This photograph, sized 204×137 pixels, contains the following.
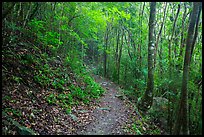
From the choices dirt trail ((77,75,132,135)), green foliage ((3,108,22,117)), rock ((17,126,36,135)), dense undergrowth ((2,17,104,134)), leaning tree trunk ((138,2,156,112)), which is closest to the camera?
rock ((17,126,36,135))

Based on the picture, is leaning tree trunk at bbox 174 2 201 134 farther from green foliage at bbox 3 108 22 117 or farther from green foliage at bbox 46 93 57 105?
green foliage at bbox 3 108 22 117

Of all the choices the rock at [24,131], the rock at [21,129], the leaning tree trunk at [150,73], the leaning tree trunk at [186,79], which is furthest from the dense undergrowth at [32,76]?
the leaning tree trunk at [186,79]

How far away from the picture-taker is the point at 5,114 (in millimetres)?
5777

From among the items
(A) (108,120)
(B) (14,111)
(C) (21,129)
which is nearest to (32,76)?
(B) (14,111)

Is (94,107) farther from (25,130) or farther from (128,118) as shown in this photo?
(25,130)

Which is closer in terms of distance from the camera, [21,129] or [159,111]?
[21,129]

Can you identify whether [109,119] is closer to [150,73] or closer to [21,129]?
[150,73]

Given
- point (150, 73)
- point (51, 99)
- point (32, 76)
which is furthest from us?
point (150, 73)

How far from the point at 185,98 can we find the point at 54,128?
473cm

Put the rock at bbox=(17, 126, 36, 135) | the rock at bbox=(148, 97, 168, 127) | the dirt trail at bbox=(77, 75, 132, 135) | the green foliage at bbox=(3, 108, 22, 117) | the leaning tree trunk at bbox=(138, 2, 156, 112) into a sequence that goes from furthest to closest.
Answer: the leaning tree trunk at bbox=(138, 2, 156, 112) < the rock at bbox=(148, 97, 168, 127) < the dirt trail at bbox=(77, 75, 132, 135) < the green foliage at bbox=(3, 108, 22, 117) < the rock at bbox=(17, 126, 36, 135)

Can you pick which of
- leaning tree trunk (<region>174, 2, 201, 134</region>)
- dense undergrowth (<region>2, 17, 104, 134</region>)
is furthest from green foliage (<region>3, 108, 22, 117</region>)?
leaning tree trunk (<region>174, 2, 201, 134</region>)

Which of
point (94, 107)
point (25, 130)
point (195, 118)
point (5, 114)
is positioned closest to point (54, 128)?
point (25, 130)

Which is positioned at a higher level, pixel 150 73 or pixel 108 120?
pixel 150 73

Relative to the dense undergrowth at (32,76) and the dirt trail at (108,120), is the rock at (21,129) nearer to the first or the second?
the dense undergrowth at (32,76)
